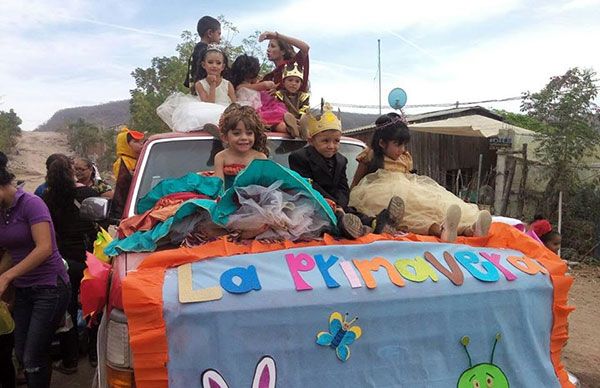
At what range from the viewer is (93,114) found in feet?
287

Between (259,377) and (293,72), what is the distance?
3.71 m

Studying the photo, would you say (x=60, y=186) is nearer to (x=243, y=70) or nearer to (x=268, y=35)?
(x=243, y=70)

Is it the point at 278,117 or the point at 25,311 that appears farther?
the point at 278,117

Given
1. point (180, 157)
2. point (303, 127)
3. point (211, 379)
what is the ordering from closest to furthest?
point (211, 379) → point (180, 157) → point (303, 127)

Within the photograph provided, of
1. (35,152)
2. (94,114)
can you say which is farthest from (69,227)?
(94,114)

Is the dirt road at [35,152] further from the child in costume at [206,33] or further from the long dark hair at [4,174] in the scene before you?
the long dark hair at [4,174]

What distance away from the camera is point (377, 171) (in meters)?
3.71

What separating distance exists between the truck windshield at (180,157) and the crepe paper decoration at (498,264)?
1.72 metres

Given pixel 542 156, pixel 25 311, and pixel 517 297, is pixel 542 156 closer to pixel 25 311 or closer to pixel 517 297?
pixel 517 297

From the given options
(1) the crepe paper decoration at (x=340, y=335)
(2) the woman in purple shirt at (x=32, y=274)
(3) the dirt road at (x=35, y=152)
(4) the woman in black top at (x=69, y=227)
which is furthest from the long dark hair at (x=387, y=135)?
(3) the dirt road at (x=35, y=152)

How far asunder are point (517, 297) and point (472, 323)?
0.28m

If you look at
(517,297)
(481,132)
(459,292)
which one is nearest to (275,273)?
(459,292)

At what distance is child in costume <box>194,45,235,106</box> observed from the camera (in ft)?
16.6

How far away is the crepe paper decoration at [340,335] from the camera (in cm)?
212
